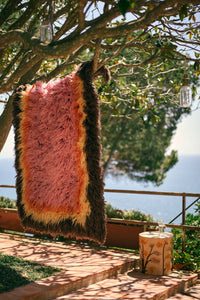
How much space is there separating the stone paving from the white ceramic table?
90 millimetres

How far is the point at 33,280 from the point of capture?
11.0 ft

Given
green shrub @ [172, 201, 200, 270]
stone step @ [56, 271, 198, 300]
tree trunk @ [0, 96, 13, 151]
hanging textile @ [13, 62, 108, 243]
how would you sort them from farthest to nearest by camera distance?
green shrub @ [172, 201, 200, 270] < tree trunk @ [0, 96, 13, 151] < stone step @ [56, 271, 198, 300] < hanging textile @ [13, 62, 108, 243]

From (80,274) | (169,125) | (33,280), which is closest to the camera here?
(33,280)

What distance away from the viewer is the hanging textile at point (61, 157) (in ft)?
8.48

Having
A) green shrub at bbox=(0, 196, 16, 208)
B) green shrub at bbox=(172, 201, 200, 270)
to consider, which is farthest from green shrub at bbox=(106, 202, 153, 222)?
green shrub at bbox=(0, 196, 16, 208)

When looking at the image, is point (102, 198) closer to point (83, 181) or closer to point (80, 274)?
point (83, 181)

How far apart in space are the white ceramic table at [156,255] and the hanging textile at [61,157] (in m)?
1.68

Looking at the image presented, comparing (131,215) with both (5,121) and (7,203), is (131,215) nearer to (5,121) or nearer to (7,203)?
(7,203)

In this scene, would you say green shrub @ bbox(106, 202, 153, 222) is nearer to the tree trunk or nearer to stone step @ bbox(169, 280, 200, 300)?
stone step @ bbox(169, 280, 200, 300)

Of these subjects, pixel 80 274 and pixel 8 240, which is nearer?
pixel 80 274

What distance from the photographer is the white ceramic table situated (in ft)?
13.3

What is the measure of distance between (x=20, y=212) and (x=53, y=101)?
→ 943 mm

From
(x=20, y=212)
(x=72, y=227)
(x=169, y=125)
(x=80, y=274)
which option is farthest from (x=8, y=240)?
(x=169, y=125)

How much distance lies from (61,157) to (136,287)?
5.64 ft
